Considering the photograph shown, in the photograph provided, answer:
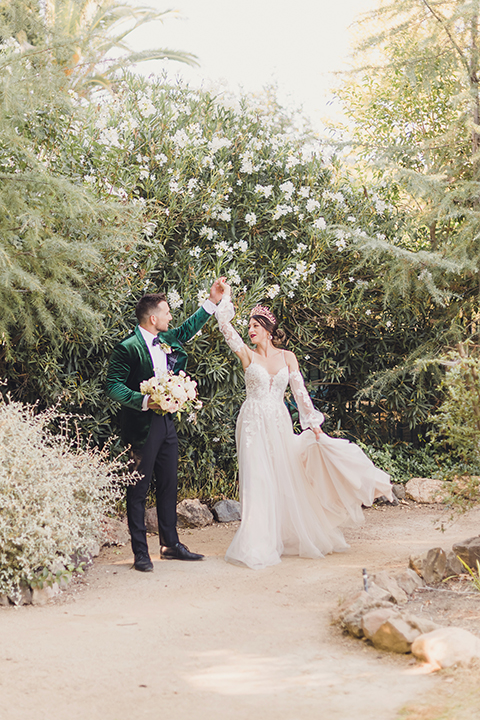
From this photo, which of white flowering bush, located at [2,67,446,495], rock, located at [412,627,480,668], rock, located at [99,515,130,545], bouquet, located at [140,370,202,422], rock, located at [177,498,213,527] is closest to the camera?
rock, located at [412,627,480,668]

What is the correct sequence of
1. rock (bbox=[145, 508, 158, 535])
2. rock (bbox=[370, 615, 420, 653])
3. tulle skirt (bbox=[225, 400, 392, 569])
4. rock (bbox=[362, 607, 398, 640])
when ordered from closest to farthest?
rock (bbox=[370, 615, 420, 653]) < rock (bbox=[362, 607, 398, 640]) < tulle skirt (bbox=[225, 400, 392, 569]) < rock (bbox=[145, 508, 158, 535])

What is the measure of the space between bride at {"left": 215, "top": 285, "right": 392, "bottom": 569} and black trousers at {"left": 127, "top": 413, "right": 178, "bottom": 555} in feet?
1.72

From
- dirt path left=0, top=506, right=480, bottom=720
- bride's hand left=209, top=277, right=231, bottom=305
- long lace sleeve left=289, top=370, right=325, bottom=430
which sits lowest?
dirt path left=0, top=506, right=480, bottom=720

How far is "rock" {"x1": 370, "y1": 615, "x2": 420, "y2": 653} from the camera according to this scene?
2.98 meters

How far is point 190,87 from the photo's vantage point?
713 cm

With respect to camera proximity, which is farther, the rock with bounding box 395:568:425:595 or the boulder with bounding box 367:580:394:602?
the rock with bounding box 395:568:425:595

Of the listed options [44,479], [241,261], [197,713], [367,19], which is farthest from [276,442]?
[367,19]

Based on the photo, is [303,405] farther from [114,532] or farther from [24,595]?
[24,595]

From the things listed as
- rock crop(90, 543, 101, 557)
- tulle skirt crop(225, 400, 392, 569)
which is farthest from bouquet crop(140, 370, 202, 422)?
rock crop(90, 543, 101, 557)

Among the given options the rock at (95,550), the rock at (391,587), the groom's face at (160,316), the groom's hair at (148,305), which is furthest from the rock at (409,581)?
the groom's hair at (148,305)

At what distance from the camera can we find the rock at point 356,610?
3.23m

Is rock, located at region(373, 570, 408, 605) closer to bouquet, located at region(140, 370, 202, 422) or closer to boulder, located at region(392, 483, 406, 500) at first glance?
bouquet, located at region(140, 370, 202, 422)

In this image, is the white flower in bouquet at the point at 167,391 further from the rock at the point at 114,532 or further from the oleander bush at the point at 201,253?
the rock at the point at 114,532

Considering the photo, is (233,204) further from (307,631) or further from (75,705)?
(75,705)
